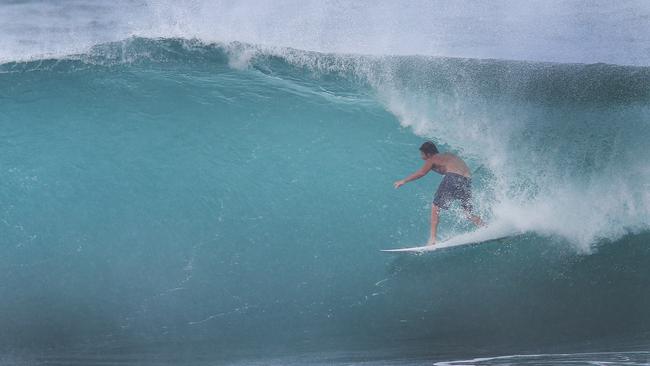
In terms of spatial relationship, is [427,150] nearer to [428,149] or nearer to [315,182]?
[428,149]

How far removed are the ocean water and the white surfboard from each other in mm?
79

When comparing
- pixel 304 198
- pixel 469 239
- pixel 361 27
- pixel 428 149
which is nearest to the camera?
pixel 428 149

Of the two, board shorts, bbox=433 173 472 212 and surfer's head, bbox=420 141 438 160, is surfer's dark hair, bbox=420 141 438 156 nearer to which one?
surfer's head, bbox=420 141 438 160

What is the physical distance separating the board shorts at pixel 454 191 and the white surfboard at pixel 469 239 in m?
0.37

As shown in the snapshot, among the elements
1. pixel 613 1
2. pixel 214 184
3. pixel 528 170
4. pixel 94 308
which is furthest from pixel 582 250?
pixel 94 308

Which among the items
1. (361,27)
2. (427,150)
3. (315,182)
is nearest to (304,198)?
(315,182)

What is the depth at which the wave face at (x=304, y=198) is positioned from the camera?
5.88m

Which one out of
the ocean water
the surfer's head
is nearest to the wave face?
the ocean water

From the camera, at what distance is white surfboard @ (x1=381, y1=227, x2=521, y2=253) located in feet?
19.9

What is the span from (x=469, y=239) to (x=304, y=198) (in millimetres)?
1723

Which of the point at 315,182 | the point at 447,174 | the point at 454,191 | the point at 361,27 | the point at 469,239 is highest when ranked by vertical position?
the point at 361,27

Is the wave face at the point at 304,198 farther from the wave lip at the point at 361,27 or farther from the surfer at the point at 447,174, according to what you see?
the surfer at the point at 447,174

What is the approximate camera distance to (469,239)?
20.1 feet

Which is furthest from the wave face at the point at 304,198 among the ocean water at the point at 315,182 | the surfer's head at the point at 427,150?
the surfer's head at the point at 427,150
